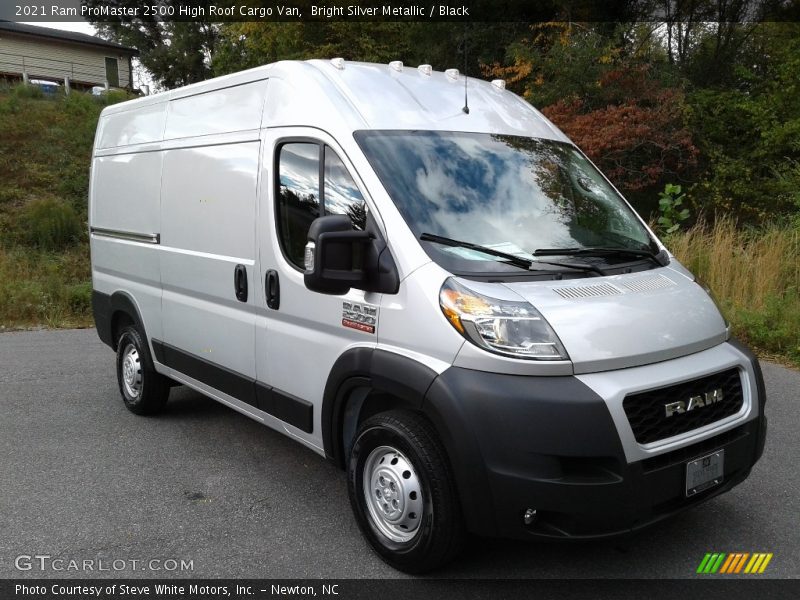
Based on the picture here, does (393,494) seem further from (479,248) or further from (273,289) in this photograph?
(273,289)

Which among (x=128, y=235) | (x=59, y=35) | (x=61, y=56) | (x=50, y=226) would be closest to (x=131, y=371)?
(x=128, y=235)

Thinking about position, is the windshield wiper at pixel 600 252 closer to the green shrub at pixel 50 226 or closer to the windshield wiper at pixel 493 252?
the windshield wiper at pixel 493 252

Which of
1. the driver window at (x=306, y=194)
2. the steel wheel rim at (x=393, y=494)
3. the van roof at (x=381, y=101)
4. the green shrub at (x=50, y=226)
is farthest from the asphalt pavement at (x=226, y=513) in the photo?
the green shrub at (x=50, y=226)

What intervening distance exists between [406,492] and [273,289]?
4.55 feet

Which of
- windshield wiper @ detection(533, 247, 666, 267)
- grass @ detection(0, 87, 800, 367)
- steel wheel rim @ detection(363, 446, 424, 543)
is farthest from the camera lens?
grass @ detection(0, 87, 800, 367)

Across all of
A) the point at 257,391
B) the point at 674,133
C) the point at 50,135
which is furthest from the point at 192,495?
the point at 50,135

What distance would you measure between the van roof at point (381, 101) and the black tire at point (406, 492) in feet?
5.00

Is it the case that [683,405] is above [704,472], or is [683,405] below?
above

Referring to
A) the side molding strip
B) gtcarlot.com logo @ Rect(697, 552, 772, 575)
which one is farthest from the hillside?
gtcarlot.com logo @ Rect(697, 552, 772, 575)

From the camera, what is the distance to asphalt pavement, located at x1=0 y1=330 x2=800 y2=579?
345 cm

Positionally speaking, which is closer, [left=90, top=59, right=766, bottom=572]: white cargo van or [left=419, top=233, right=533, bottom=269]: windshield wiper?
[left=90, top=59, right=766, bottom=572]: white cargo van

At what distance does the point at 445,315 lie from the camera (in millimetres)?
3059

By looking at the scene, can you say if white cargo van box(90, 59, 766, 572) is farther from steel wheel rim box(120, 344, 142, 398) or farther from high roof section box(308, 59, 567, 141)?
steel wheel rim box(120, 344, 142, 398)

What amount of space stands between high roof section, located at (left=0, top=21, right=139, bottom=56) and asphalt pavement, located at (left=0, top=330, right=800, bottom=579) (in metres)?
35.5
